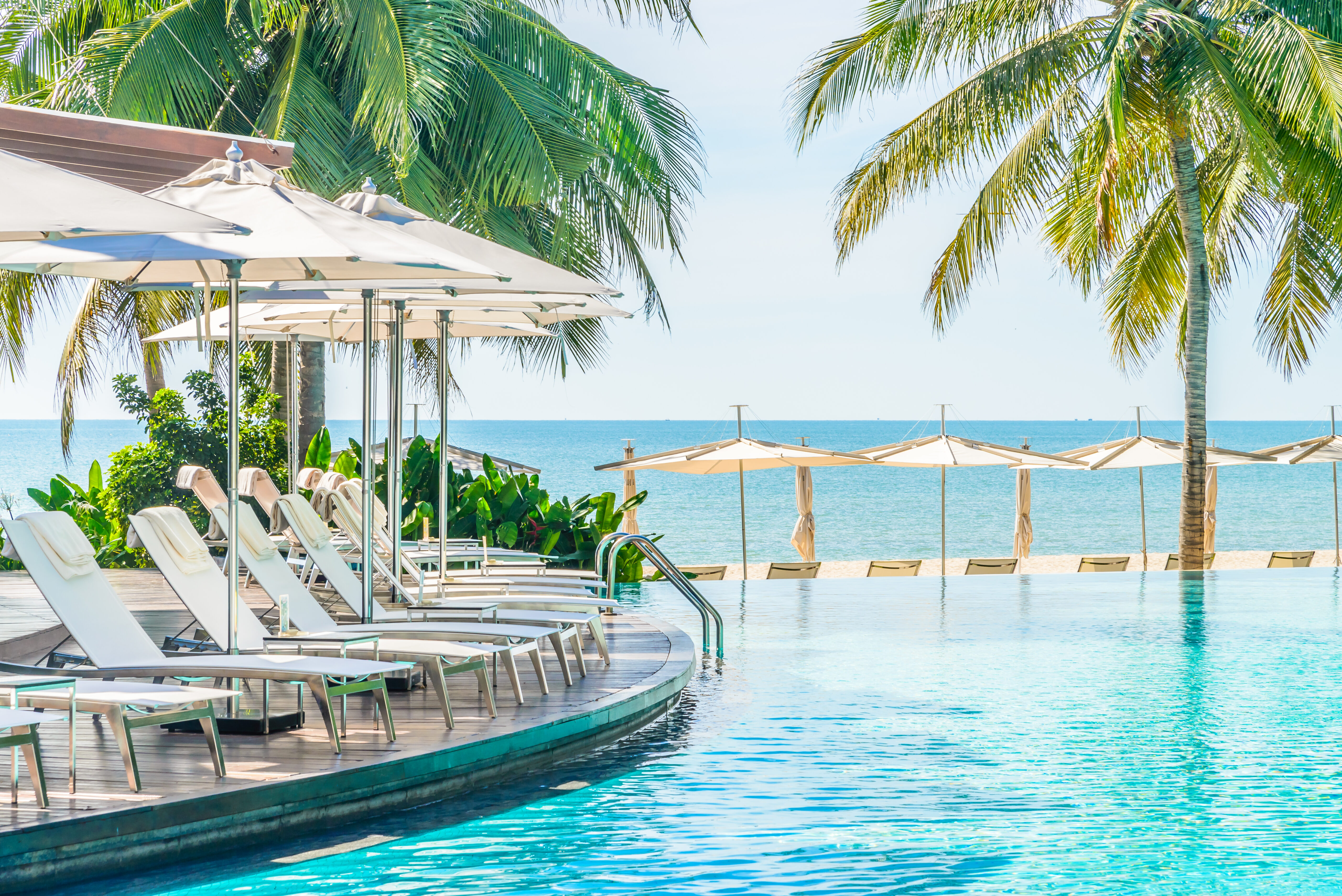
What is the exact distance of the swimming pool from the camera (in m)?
4.56

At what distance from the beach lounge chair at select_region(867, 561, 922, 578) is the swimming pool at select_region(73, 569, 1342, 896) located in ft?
28.4

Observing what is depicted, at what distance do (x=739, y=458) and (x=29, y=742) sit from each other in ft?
46.5

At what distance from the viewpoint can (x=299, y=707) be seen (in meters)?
5.88

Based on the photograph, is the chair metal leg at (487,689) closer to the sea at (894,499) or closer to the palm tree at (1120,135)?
the palm tree at (1120,135)

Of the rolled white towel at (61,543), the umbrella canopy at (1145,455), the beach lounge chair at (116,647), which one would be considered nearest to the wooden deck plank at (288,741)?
the beach lounge chair at (116,647)

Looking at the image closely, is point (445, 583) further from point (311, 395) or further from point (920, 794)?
point (311, 395)

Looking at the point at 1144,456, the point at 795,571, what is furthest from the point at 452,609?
the point at 1144,456

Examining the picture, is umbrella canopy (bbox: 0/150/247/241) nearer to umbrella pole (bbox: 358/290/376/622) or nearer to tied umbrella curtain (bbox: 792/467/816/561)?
umbrella pole (bbox: 358/290/376/622)

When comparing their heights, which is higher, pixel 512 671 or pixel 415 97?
pixel 415 97

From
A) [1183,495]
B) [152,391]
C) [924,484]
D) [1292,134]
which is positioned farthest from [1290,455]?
[924,484]

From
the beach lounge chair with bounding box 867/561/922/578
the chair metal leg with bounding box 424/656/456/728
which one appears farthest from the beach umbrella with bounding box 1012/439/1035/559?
the chair metal leg with bounding box 424/656/456/728

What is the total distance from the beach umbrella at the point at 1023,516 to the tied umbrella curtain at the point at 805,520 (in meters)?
3.15

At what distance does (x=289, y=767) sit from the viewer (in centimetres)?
509

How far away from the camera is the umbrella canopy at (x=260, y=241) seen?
5352 millimetres
